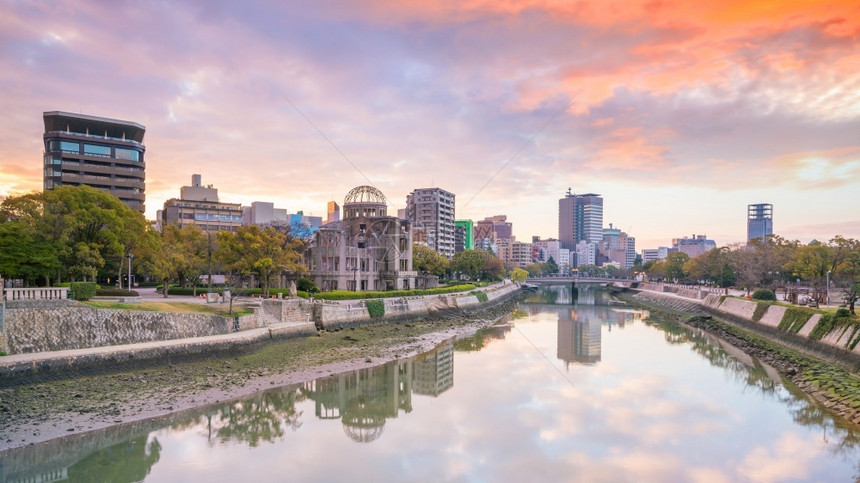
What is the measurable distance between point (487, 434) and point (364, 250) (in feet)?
183

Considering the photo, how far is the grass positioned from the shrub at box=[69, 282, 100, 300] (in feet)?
2.55

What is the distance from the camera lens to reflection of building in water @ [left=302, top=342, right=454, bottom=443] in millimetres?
25672

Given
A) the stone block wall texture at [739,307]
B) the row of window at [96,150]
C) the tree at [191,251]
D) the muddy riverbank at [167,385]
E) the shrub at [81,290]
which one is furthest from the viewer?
the row of window at [96,150]

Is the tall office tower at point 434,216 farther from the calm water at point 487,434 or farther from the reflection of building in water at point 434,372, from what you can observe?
the calm water at point 487,434

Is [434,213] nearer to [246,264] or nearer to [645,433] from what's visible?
[246,264]

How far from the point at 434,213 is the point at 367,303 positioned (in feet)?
351

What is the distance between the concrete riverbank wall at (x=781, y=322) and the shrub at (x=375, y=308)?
39.6 meters

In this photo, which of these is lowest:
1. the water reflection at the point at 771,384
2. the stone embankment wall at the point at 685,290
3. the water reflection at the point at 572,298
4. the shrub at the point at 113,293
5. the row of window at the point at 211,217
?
the water reflection at the point at 572,298

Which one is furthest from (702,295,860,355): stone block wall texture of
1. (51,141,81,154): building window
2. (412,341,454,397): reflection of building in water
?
(51,141,81,154): building window

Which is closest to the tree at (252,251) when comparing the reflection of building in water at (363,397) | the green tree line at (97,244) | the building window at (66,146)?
the green tree line at (97,244)

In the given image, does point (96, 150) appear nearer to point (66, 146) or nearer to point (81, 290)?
point (66, 146)

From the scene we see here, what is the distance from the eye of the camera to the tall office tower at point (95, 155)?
3307 inches

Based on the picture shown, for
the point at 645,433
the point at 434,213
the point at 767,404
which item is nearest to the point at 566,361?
the point at 767,404

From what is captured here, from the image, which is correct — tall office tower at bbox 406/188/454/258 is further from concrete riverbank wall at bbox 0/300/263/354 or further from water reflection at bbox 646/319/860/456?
concrete riverbank wall at bbox 0/300/263/354
